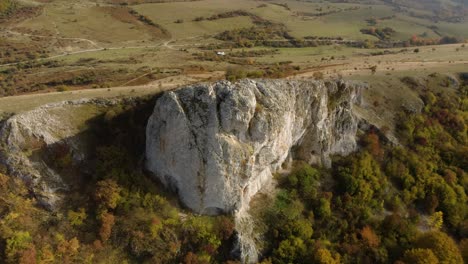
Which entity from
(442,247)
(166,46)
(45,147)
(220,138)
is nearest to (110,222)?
(45,147)

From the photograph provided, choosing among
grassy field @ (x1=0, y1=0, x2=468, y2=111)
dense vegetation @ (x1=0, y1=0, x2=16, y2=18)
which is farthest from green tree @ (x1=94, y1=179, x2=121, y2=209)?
dense vegetation @ (x1=0, y1=0, x2=16, y2=18)

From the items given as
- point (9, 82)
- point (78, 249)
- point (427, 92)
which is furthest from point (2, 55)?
point (427, 92)

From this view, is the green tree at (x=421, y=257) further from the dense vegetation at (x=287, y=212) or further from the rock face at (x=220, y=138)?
the rock face at (x=220, y=138)

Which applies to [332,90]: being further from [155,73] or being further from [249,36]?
[249,36]

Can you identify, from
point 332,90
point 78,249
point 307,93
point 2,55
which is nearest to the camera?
point 78,249

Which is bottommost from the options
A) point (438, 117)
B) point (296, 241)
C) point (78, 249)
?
point (296, 241)

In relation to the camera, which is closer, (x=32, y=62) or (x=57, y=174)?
(x=57, y=174)

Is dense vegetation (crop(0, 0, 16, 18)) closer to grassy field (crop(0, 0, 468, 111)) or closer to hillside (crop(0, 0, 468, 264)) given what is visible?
grassy field (crop(0, 0, 468, 111))

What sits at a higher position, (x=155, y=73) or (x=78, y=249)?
(x=155, y=73)
